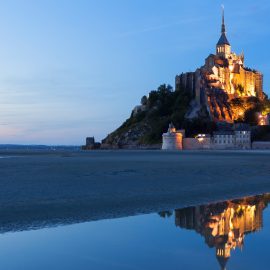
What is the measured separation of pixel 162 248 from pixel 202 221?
2868 mm

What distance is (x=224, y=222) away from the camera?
966 centimetres

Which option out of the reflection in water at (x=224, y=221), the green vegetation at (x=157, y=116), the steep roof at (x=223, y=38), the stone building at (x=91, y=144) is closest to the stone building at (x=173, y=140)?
the green vegetation at (x=157, y=116)

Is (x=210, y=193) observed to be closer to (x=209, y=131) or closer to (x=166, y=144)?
(x=166, y=144)

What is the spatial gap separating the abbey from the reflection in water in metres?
91.9

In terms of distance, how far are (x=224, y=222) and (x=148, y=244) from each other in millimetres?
2799

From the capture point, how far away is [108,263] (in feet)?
20.6

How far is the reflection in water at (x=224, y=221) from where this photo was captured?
24.8 feet

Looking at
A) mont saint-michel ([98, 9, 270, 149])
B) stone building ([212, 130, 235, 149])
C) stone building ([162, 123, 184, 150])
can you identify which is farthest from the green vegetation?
stone building ([162, 123, 184, 150])

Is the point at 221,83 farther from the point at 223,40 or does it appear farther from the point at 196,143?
the point at 196,143

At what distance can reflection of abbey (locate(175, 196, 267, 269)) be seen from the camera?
7525mm

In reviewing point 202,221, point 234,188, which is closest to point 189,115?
point 234,188

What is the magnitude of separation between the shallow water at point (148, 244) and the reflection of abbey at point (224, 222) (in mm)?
15

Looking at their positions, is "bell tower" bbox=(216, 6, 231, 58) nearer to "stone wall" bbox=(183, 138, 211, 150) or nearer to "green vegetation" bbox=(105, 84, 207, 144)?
"green vegetation" bbox=(105, 84, 207, 144)

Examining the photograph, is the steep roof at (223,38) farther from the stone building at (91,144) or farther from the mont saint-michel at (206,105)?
the stone building at (91,144)
